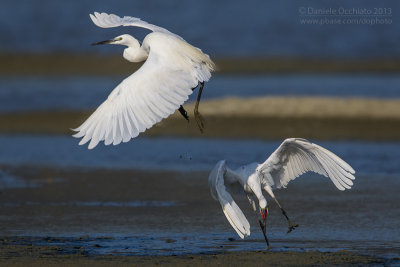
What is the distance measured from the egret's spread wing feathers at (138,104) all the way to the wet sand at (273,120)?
7007mm

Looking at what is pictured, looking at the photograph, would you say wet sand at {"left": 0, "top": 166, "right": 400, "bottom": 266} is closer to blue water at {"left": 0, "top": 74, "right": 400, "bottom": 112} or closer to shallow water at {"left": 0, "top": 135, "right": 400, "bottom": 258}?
shallow water at {"left": 0, "top": 135, "right": 400, "bottom": 258}

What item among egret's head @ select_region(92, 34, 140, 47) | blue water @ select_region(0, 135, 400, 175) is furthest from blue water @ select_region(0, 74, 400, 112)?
egret's head @ select_region(92, 34, 140, 47)

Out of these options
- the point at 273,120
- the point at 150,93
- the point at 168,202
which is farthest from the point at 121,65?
the point at 150,93

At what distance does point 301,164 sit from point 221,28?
1886 centimetres

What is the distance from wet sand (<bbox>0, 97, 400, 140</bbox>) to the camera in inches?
620

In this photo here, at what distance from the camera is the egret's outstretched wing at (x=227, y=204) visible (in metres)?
8.63

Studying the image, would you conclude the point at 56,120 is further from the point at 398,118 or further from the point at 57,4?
the point at 57,4

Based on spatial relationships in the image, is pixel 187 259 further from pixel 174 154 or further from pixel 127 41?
pixel 174 154

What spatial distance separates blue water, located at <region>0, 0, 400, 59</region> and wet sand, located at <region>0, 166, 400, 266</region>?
13770 mm

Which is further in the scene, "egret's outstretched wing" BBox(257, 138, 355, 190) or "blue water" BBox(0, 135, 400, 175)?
"blue water" BBox(0, 135, 400, 175)

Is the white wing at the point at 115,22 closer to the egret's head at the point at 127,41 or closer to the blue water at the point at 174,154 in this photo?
the egret's head at the point at 127,41

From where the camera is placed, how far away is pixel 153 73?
8578 mm

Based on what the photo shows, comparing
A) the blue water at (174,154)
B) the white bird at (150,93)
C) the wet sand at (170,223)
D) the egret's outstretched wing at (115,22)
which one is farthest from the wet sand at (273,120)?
the white bird at (150,93)

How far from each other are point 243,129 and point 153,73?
786 cm
